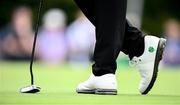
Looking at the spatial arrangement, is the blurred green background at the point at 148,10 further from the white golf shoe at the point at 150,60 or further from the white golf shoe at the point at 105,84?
the white golf shoe at the point at 105,84

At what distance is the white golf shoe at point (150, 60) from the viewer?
6684 mm

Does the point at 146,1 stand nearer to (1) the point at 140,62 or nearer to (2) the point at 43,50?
(2) the point at 43,50

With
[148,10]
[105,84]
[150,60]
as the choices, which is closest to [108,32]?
[105,84]

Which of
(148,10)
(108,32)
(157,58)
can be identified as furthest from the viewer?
(148,10)

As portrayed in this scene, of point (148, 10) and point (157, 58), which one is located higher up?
point (148, 10)

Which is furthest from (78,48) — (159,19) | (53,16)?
(159,19)

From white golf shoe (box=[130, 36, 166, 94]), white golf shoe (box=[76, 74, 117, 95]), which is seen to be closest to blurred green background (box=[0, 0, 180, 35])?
white golf shoe (box=[130, 36, 166, 94])

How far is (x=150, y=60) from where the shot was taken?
6.72m

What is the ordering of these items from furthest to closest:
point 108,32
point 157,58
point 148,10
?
point 148,10, point 157,58, point 108,32

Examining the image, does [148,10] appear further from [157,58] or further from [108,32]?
[108,32]

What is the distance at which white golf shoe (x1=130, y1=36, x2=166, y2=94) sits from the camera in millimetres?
6684

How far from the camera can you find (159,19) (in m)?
29.8

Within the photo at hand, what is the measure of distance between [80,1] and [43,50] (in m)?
15.2

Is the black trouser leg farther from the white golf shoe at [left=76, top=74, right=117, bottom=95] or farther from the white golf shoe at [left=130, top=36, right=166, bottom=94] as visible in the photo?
the white golf shoe at [left=130, top=36, right=166, bottom=94]
